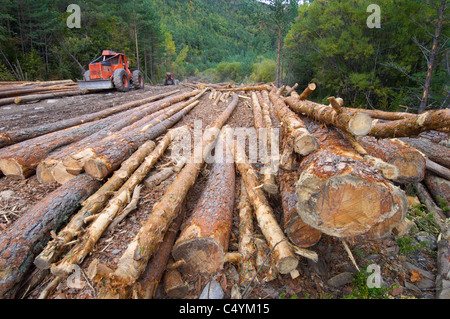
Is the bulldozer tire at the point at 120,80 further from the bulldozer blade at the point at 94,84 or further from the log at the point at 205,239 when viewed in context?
the log at the point at 205,239

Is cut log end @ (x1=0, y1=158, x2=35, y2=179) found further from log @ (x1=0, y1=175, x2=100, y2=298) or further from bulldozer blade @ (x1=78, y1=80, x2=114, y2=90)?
bulldozer blade @ (x1=78, y1=80, x2=114, y2=90)

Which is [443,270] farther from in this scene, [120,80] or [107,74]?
[107,74]

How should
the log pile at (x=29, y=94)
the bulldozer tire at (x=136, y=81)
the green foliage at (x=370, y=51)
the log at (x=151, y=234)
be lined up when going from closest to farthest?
the log at (x=151, y=234), the log pile at (x=29, y=94), the green foliage at (x=370, y=51), the bulldozer tire at (x=136, y=81)

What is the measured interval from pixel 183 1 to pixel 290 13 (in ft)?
292

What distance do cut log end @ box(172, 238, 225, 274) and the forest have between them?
11.7m

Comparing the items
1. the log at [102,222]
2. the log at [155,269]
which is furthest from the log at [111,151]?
the log at [155,269]

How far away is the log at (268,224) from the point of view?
207cm

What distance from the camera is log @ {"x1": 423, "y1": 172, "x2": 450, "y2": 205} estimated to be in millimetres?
3548

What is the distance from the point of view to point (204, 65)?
5488cm

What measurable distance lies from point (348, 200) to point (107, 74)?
1259cm

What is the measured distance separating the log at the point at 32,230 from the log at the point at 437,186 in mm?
5713

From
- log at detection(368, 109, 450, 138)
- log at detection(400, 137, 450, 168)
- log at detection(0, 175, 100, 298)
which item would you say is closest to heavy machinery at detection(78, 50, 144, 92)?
log at detection(0, 175, 100, 298)
